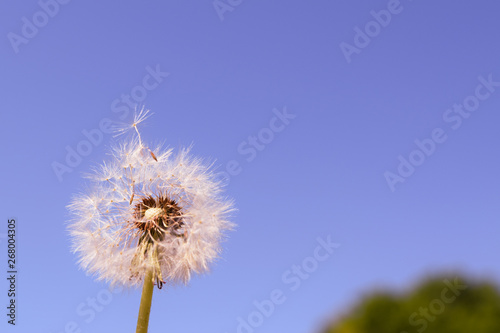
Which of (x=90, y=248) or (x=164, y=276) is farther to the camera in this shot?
(x=90, y=248)

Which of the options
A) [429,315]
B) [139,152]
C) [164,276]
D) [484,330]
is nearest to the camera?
[164,276]

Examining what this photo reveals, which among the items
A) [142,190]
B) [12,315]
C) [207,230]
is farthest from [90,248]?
[12,315]

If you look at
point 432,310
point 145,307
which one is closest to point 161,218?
point 145,307

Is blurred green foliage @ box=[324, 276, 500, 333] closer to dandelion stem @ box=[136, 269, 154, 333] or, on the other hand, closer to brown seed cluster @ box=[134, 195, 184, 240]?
brown seed cluster @ box=[134, 195, 184, 240]

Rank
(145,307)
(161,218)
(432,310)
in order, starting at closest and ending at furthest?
1. (145,307)
2. (161,218)
3. (432,310)

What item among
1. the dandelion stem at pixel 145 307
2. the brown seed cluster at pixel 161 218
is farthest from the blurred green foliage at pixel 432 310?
the dandelion stem at pixel 145 307

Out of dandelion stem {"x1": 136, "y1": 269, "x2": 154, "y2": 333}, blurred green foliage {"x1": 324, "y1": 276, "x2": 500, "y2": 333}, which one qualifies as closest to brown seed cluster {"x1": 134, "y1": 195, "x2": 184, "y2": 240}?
dandelion stem {"x1": 136, "y1": 269, "x2": 154, "y2": 333}

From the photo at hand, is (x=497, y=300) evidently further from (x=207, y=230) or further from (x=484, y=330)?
(x=207, y=230)

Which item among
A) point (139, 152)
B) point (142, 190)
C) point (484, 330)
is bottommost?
point (484, 330)

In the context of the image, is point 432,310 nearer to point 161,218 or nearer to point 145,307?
point 161,218
